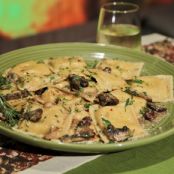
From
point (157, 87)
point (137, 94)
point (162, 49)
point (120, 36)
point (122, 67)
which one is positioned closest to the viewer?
point (137, 94)

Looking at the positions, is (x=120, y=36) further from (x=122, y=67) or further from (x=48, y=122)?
(x=48, y=122)

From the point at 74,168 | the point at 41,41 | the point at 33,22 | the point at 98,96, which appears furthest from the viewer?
the point at 33,22

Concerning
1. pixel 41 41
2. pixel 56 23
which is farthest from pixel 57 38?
pixel 56 23

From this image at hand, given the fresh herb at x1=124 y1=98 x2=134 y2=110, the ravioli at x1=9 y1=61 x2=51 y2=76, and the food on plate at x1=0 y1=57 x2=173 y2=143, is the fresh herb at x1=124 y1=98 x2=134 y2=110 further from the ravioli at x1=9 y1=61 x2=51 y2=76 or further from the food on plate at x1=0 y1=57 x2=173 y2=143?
the ravioli at x1=9 y1=61 x2=51 y2=76

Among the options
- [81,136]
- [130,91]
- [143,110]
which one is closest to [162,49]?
[130,91]

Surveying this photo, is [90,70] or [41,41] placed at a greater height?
[90,70]

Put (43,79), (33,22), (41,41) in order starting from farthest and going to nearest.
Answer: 1. (33,22)
2. (41,41)
3. (43,79)

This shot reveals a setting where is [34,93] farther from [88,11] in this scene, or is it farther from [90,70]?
[88,11]

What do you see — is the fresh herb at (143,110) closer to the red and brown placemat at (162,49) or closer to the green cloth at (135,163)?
the green cloth at (135,163)
